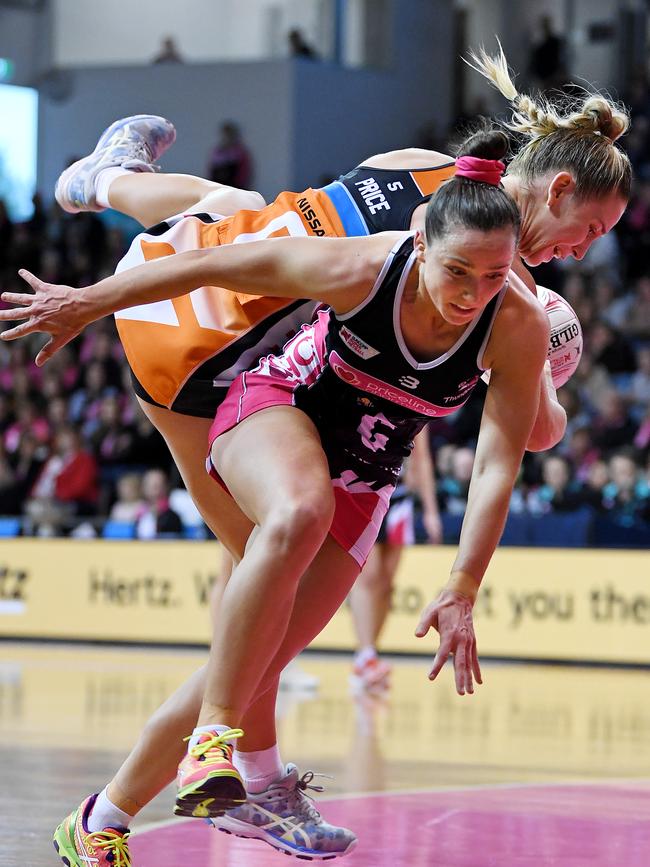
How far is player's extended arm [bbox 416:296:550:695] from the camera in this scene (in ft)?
10.7

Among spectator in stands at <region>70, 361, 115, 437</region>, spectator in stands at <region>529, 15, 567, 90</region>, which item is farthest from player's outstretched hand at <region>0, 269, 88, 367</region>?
spectator in stands at <region>529, 15, 567, 90</region>

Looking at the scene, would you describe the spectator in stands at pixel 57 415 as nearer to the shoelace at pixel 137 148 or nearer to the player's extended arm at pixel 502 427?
the shoelace at pixel 137 148

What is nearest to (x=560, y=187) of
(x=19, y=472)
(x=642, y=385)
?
(x=642, y=385)

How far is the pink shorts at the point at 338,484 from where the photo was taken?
3.46 metres

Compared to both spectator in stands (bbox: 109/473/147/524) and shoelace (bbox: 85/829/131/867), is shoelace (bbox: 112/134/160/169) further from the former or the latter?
spectator in stands (bbox: 109/473/147/524)

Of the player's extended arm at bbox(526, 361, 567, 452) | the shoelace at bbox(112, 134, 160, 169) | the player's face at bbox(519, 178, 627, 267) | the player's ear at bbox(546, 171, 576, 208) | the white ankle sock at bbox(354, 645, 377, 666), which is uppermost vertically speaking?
the shoelace at bbox(112, 134, 160, 169)

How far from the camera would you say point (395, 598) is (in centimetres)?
1070

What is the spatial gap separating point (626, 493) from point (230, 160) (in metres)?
7.58

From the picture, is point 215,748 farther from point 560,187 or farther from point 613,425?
Answer: point 613,425

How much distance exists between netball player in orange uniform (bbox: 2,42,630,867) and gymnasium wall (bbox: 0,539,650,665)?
6624 mm

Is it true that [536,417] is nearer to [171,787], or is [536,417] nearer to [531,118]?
[531,118]

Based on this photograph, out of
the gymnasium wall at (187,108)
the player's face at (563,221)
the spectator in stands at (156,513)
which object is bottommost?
the spectator in stands at (156,513)

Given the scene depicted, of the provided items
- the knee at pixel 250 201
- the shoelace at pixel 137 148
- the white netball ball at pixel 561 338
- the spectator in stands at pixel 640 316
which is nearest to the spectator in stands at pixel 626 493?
the spectator in stands at pixel 640 316

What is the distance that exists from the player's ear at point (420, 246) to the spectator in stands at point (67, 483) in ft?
30.4
